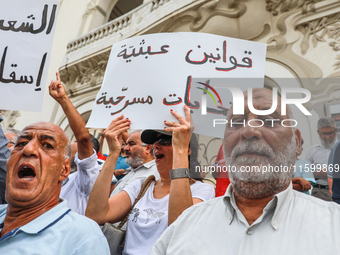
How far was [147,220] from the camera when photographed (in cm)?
180

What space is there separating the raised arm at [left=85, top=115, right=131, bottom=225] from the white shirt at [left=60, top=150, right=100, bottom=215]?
337 mm

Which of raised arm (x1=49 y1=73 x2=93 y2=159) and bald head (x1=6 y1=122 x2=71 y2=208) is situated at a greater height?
raised arm (x1=49 y1=73 x2=93 y2=159)

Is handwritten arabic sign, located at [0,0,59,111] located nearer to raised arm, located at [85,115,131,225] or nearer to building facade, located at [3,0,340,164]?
raised arm, located at [85,115,131,225]

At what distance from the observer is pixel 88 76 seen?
8.99m

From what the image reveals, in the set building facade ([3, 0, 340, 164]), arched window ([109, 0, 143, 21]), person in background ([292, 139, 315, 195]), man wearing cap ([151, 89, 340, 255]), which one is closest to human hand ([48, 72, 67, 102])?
man wearing cap ([151, 89, 340, 255])

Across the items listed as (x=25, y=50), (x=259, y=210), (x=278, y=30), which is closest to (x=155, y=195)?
(x=259, y=210)

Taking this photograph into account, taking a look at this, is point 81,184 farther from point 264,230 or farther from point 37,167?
point 264,230

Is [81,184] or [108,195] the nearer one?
[108,195]

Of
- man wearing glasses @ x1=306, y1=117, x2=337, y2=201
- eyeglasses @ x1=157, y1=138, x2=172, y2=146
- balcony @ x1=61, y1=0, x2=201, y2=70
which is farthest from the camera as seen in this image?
balcony @ x1=61, y1=0, x2=201, y2=70

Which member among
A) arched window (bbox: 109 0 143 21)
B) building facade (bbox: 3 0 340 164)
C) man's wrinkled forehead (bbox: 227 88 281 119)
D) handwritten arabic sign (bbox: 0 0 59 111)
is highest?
arched window (bbox: 109 0 143 21)

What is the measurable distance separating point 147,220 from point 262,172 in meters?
0.85

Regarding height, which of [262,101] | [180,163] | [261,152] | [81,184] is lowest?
[81,184]

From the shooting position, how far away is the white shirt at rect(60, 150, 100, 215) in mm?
2223

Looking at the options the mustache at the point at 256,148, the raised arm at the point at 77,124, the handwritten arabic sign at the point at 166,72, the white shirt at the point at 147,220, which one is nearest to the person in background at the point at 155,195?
the white shirt at the point at 147,220
